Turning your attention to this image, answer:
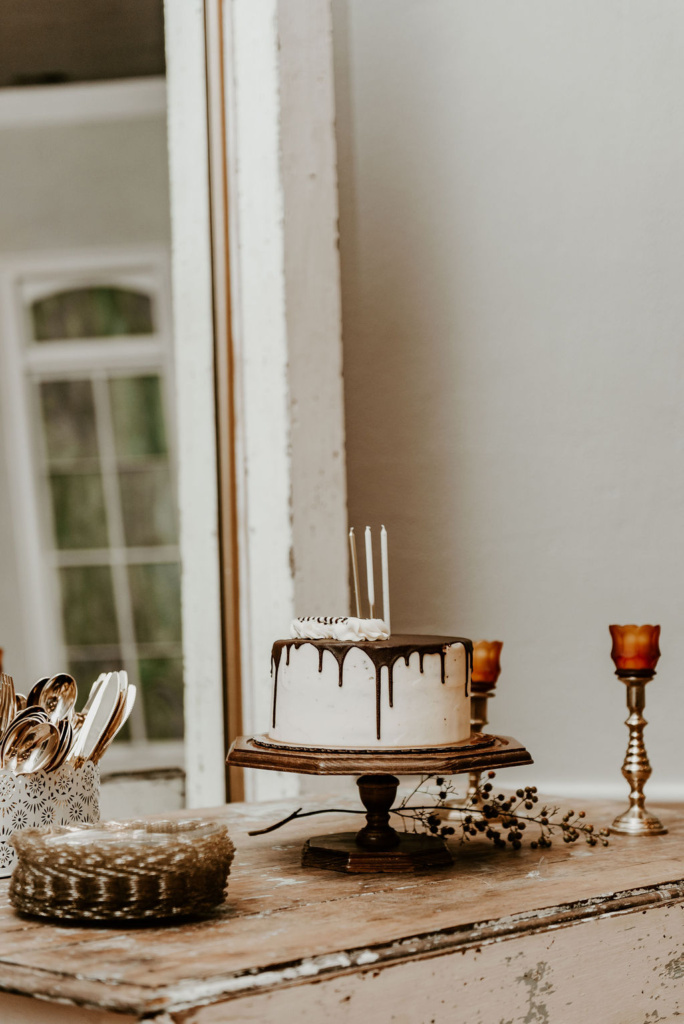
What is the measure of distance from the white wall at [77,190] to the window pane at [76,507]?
219 millimetres

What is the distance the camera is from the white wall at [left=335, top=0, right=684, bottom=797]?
5.25ft

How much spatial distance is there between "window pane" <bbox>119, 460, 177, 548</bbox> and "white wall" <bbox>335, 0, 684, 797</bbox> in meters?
1.75

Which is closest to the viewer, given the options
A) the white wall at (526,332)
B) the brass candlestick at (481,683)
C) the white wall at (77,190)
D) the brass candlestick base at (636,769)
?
the brass candlestick base at (636,769)

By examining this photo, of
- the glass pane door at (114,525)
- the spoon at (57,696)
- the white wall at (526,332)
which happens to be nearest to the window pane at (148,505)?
the glass pane door at (114,525)

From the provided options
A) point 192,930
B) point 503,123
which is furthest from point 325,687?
point 503,123

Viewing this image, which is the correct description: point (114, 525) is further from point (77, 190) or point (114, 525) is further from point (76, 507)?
point (77, 190)

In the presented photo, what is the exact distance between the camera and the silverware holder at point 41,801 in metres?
0.96

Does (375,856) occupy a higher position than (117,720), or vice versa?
(117,720)

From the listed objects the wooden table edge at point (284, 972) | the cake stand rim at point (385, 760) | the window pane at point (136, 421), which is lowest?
the wooden table edge at point (284, 972)

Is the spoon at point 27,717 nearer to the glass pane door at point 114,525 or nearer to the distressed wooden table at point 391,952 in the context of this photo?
the distressed wooden table at point 391,952

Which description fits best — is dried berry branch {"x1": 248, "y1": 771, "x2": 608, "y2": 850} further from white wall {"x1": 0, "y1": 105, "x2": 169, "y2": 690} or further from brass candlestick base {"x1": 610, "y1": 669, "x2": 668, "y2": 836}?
white wall {"x1": 0, "y1": 105, "x2": 169, "y2": 690}

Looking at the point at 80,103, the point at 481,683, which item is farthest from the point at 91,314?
the point at 481,683

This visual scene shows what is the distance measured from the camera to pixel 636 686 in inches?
45.7

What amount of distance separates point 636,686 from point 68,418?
249cm
